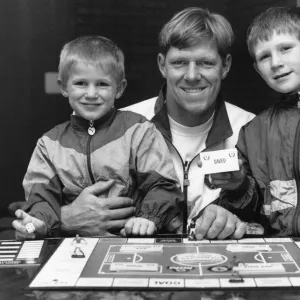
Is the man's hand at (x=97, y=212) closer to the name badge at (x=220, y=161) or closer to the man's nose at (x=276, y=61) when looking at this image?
the name badge at (x=220, y=161)

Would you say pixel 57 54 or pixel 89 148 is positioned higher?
pixel 57 54

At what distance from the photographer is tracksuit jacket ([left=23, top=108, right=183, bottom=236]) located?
1.99m

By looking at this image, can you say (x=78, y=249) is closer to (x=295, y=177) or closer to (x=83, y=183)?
(x=83, y=183)

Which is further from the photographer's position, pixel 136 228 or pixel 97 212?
pixel 97 212

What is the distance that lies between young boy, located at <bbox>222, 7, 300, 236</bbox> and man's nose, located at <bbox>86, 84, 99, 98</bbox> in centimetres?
56

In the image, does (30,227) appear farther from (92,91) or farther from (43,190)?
(92,91)

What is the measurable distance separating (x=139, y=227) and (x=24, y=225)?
0.36 m

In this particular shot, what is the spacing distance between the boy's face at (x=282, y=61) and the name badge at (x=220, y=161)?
1.62ft

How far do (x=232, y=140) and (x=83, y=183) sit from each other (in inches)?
25.4

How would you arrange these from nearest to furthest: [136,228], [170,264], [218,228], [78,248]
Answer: [170,264] < [78,248] < [218,228] < [136,228]

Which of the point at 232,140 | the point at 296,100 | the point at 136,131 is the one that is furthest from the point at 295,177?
the point at 136,131

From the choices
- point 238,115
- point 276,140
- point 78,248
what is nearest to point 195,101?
point 238,115

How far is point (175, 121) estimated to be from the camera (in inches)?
92.0

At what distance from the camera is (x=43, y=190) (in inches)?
78.1
